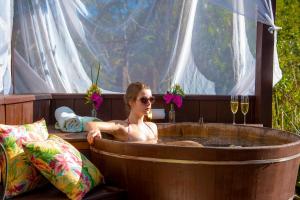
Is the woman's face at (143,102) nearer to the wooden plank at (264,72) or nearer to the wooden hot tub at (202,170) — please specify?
the wooden hot tub at (202,170)

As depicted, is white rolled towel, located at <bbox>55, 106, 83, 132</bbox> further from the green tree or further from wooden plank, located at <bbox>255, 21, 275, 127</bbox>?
the green tree

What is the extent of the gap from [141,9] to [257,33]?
1.22 metres

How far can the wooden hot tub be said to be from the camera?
8.40 feet

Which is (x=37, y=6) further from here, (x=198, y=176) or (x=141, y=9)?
(x=198, y=176)

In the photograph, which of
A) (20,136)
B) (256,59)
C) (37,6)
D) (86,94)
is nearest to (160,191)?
(20,136)

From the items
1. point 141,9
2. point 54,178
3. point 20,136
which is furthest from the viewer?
point 141,9

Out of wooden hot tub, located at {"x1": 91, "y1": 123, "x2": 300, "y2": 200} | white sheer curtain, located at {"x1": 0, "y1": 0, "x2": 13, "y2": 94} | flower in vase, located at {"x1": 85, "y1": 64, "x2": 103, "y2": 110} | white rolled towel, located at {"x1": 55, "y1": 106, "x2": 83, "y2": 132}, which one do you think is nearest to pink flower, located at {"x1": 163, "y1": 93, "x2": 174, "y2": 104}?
flower in vase, located at {"x1": 85, "y1": 64, "x2": 103, "y2": 110}

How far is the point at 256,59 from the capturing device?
177 inches

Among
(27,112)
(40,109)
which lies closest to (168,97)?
(40,109)

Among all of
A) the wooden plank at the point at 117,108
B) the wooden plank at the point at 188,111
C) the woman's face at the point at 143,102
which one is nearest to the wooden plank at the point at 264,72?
the wooden plank at the point at 188,111

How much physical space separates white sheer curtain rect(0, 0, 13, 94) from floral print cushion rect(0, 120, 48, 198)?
1.33 m

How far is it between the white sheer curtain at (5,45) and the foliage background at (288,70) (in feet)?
9.20

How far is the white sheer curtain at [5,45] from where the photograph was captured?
3.94 meters

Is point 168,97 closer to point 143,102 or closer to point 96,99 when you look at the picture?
point 96,99
